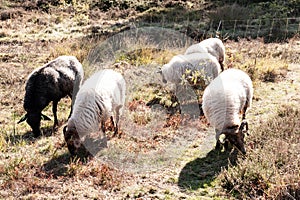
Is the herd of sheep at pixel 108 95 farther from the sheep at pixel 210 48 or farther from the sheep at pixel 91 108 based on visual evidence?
the sheep at pixel 210 48

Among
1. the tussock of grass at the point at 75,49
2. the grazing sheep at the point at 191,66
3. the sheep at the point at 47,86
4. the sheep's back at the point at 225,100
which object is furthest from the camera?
the tussock of grass at the point at 75,49

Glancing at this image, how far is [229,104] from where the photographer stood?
6547mm

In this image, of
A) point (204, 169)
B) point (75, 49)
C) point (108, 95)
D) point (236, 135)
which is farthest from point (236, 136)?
point (75, 49)

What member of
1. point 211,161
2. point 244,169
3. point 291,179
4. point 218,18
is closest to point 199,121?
point 211,161

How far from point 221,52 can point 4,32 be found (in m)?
9.95

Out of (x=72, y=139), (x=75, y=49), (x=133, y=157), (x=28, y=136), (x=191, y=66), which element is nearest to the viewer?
(x=72, y=139)

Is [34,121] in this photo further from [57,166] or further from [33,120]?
[57,166]

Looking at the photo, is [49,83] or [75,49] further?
[75,49]

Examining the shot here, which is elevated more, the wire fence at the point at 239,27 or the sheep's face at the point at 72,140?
the wire fence at the point at 239,27

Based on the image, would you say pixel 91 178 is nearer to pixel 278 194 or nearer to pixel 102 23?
pixel 278 194

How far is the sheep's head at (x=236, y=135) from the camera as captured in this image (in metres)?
6.26

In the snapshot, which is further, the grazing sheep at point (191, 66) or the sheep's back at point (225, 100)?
the grazing sheep at point (191, 66)

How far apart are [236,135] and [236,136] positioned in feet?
0.10

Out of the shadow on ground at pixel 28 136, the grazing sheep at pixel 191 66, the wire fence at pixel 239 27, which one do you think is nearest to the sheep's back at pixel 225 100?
the grazing sheep at pixel 191 66
